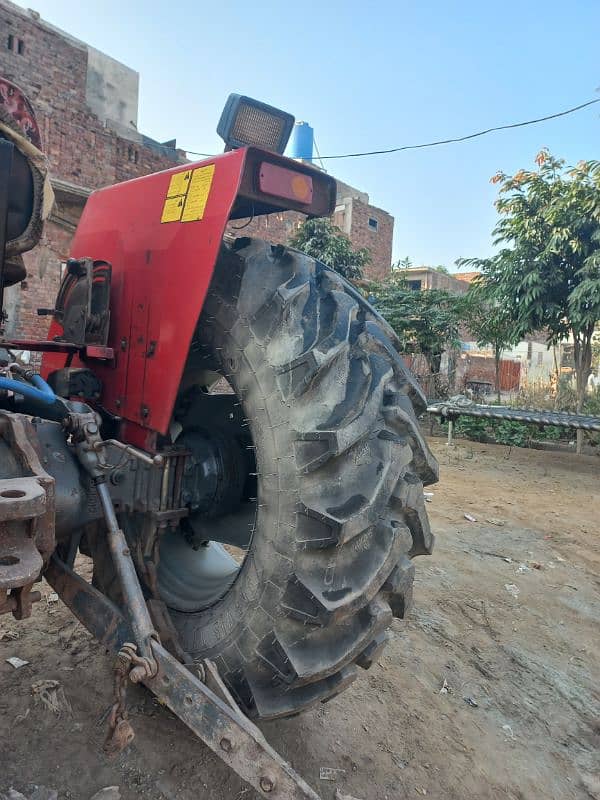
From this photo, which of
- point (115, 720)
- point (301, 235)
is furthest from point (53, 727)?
point (301, 235)

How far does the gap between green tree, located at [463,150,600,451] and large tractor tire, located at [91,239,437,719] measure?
7.67 m

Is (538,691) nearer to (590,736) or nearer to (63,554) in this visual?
(590,736)

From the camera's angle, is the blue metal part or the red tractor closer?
the red tractor

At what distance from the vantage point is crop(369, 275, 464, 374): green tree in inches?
465

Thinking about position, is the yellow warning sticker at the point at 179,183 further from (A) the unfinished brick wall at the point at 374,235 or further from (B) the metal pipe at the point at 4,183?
(A) the unfinished brick wall at the point at 374,235

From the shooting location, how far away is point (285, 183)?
166 centimetres

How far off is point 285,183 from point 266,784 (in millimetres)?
1497

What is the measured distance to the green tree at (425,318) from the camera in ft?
38.8

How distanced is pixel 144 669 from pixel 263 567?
0.40 metres

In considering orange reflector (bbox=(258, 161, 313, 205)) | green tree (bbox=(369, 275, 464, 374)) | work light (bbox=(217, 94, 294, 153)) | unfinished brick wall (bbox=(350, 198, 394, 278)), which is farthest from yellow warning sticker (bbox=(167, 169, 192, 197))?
unfinished brick wall (bbox=(350, 198, 394, 278))

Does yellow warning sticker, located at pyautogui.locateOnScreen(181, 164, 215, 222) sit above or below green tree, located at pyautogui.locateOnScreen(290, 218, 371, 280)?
below

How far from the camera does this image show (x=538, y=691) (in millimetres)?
2346

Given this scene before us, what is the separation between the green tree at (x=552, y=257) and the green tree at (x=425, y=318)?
1993mm

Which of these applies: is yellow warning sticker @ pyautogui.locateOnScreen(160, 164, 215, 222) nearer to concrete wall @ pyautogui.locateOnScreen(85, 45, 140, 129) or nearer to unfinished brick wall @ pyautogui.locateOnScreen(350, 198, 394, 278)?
concrete wall @ pyautogui.locateOnScreen(85, 45, 140, 129)
